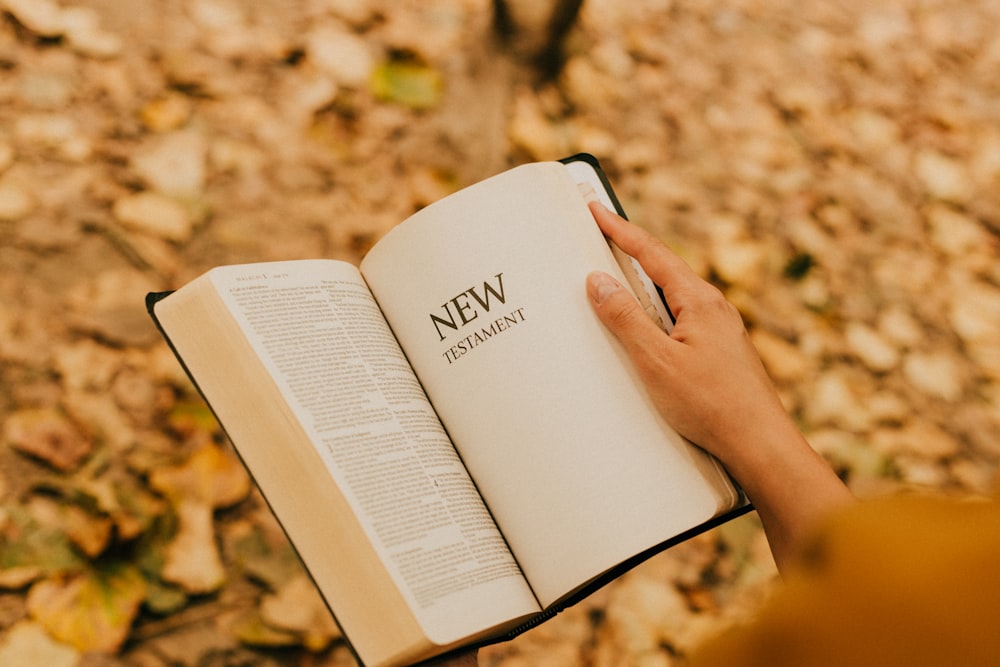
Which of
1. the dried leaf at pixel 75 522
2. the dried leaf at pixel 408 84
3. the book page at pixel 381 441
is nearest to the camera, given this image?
the book page at pixel 381 441

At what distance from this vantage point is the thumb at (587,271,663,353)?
69cm

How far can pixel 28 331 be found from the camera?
955mm

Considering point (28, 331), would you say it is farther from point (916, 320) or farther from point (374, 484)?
point (916, 320)

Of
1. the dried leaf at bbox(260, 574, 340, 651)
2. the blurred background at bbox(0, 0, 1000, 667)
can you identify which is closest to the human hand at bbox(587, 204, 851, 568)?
the blurred background at bbox(0, 0, 1000, 667)

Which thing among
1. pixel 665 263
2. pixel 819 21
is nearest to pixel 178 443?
pixel 665 263

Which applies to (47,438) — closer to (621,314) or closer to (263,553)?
(263,553)

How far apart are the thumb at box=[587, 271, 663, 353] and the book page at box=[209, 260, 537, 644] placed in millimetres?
201

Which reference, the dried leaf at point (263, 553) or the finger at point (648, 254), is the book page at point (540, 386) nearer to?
the finger at point (648, 254)

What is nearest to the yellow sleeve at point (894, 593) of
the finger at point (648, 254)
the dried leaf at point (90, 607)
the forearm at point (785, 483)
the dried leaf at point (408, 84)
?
the forearm at point (785, 483)

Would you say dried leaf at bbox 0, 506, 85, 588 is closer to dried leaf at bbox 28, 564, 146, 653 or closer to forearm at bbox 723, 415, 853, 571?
dried leaf at bbox 28, 564, 146, 653

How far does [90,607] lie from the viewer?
2.78ft

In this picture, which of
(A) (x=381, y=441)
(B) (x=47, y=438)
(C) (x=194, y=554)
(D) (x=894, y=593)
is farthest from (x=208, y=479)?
(D) (x=894, y=593)

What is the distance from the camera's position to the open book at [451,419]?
0.62 metres

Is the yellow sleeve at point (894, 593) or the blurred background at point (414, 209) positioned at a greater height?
the yellow sleeve at point (894, 593)
